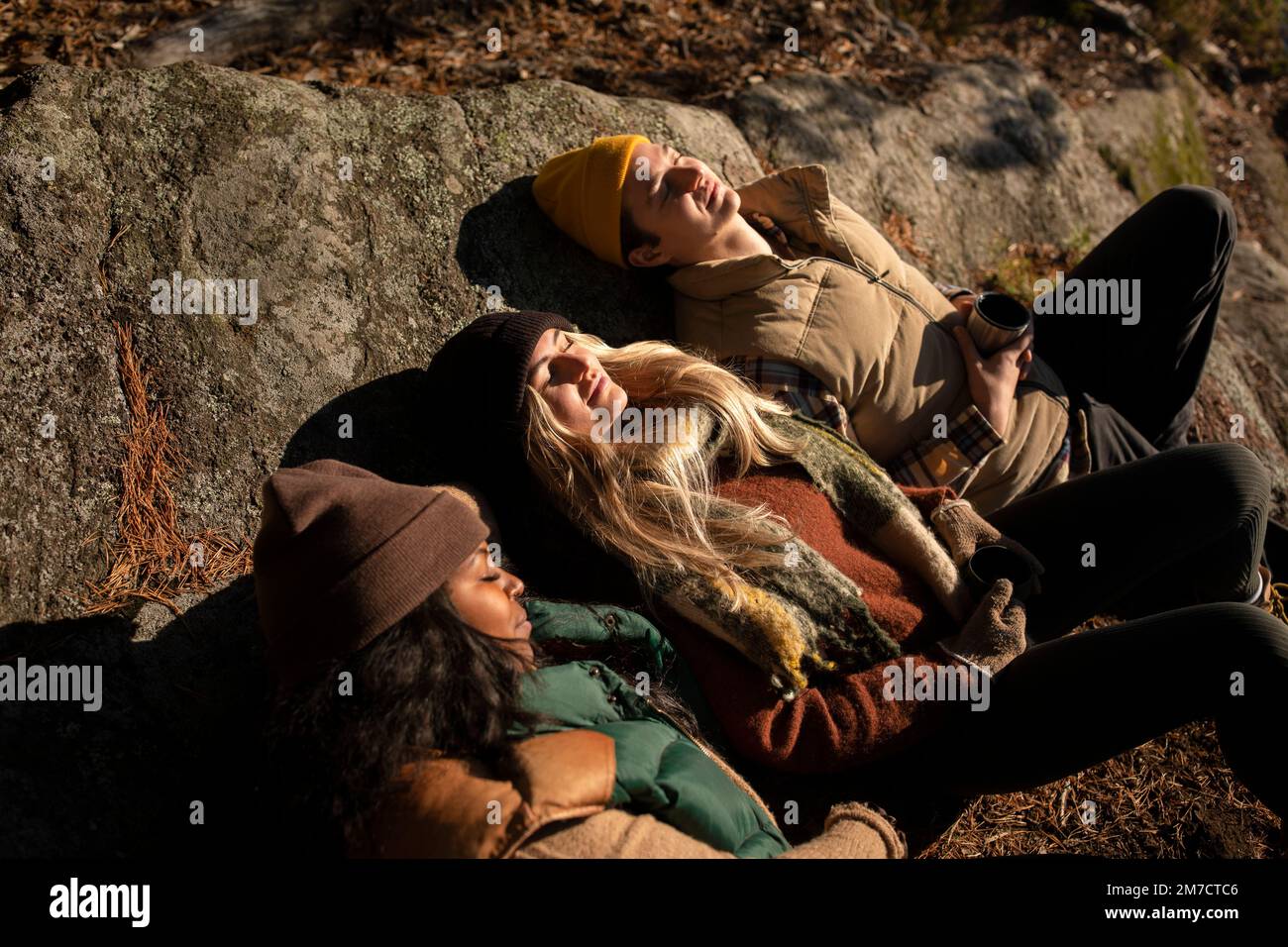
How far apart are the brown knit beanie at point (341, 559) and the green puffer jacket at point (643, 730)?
41 centimetres

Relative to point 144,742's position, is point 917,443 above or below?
above

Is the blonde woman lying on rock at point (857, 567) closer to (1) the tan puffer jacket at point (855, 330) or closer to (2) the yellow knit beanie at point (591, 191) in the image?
(1) the tan puffer jacket at point (855, 330)

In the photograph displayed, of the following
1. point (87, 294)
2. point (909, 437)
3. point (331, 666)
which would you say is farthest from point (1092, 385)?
point (87, 294)

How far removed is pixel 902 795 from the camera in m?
2.96

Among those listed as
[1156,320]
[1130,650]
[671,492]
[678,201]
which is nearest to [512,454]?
[671,492]

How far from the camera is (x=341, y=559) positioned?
2.16 m

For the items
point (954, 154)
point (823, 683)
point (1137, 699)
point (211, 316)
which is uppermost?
point (954, 154)

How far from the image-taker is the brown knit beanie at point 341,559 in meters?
2.14

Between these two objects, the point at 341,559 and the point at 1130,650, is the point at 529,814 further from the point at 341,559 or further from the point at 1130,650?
the point at 1130,650

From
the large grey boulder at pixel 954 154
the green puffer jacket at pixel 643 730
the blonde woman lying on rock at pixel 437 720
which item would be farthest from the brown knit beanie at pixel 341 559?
the large grey boulder at pixel 954 154

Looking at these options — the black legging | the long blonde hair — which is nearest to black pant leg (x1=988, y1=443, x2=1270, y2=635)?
the black legging

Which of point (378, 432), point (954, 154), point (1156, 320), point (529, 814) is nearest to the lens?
point (529, 814)

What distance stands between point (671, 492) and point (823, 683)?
743 millimetres
